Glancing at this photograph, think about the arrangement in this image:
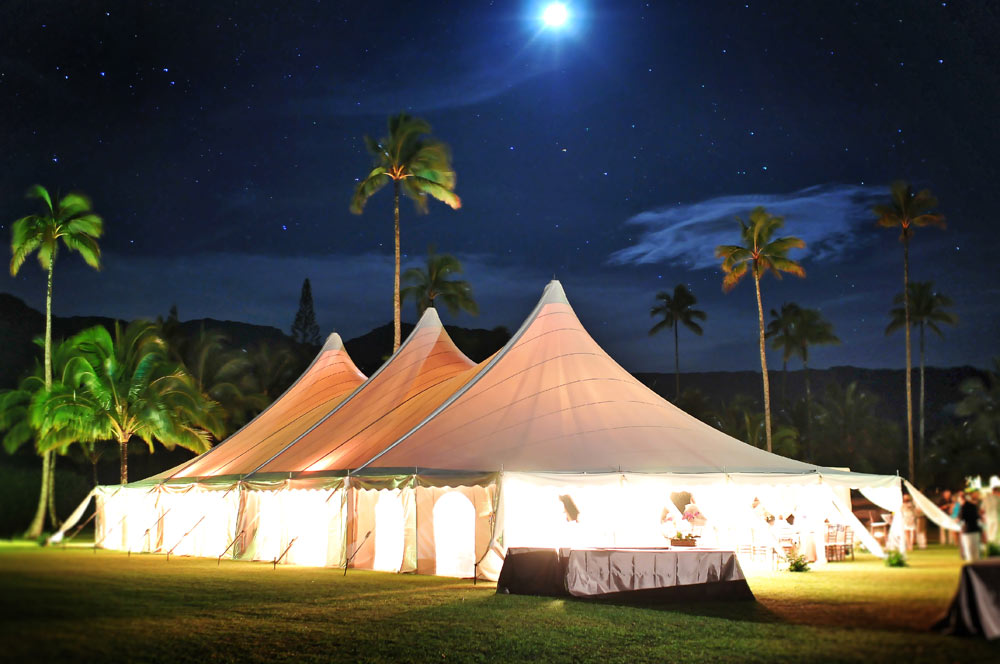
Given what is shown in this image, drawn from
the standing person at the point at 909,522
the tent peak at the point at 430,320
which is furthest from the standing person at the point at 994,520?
the tent peak at the point at 430,320

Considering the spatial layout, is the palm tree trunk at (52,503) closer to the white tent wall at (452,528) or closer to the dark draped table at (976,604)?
the dark draped table at (976,604)

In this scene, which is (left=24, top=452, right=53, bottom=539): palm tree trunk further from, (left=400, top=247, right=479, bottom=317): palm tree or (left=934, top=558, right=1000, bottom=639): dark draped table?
(left=400, top=247, right=479, bottom=317): palm tree

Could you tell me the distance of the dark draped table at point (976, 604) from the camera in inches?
136

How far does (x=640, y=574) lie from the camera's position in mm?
15039

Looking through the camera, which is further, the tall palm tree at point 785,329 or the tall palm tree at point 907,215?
the tall palm tree at point 785,329

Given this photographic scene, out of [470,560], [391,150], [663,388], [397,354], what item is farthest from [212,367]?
[663,388]

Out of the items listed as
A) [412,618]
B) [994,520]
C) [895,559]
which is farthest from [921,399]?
[412,618]

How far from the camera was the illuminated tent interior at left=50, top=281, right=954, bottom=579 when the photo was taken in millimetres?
18281

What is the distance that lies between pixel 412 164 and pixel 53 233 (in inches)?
1419

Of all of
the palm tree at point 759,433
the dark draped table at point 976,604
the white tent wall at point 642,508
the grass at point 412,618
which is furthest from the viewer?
the palm tree at point 759,433

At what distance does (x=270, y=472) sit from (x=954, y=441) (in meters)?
20.6

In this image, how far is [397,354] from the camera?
26672mm

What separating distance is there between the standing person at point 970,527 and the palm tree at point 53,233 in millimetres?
3646

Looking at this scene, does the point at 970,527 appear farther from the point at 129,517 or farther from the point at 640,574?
the point at 129,517
